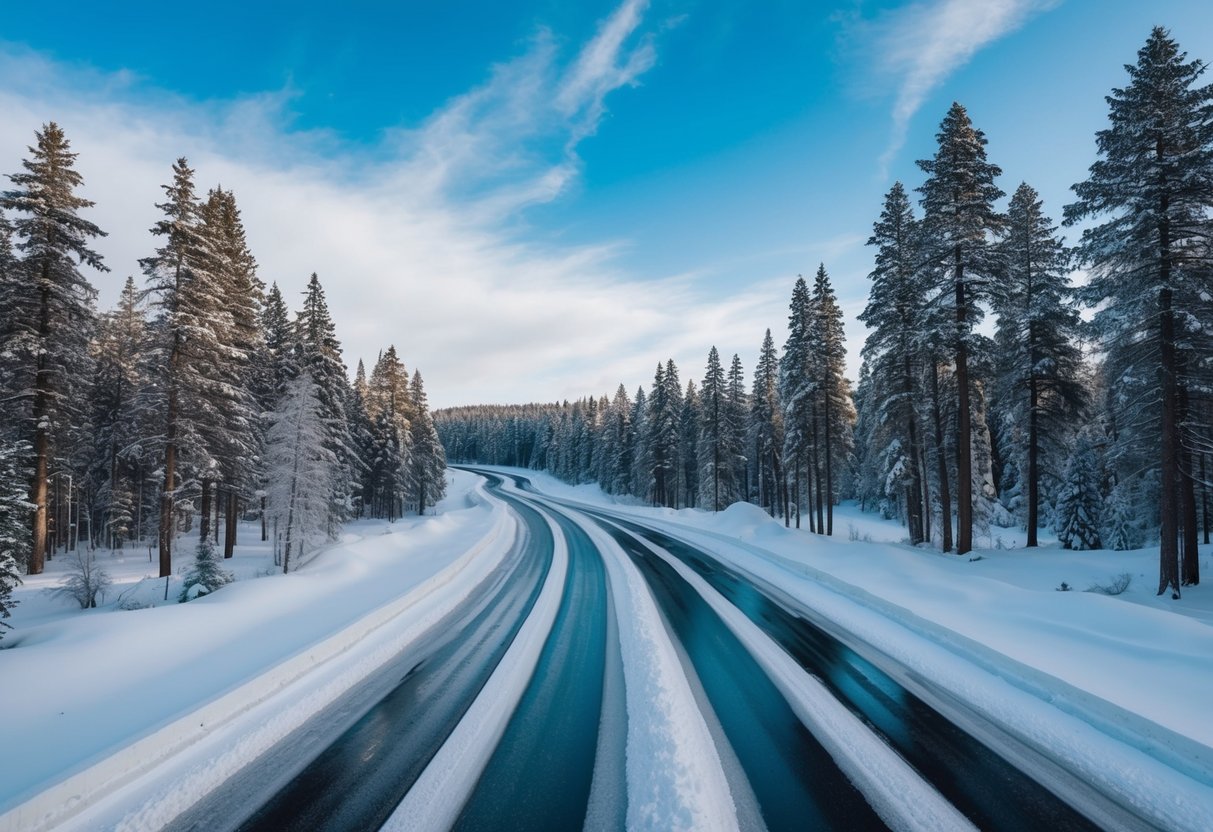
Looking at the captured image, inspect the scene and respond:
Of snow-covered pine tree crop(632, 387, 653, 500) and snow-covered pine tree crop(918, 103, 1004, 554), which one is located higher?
snow-covered pine tree crop(918, 103, 1004, 554)

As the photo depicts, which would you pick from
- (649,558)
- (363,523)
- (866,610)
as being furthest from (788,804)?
(363,523)

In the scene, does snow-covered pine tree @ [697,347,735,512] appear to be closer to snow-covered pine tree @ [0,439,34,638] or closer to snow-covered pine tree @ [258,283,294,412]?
snow-covered pine tree @ [258,283,294,412]

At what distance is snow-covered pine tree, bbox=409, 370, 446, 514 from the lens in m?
53.6

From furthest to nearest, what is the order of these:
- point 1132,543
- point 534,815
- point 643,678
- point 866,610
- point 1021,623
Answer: point 1132,543 < point 866,610 < point 1021,623 < point 643,678 < point 534,815

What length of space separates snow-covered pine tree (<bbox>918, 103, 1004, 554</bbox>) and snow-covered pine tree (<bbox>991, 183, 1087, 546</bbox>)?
3884 millimetres

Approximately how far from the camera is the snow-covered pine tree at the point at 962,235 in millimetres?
17312

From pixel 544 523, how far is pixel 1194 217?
87.7 feet

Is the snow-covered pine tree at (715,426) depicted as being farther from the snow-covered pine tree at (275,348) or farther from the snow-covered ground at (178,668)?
the snow-covered ground at (178,668)

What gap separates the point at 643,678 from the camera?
233 inches

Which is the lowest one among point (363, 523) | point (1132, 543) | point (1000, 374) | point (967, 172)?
point (363, 523)

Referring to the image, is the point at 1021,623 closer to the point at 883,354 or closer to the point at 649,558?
the point at 649,558

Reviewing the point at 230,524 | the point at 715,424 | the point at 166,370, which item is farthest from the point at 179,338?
the point at 715,424

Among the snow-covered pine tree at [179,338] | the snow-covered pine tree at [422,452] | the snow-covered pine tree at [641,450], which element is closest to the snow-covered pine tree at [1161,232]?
the snow-covered pine tree at [179,338]

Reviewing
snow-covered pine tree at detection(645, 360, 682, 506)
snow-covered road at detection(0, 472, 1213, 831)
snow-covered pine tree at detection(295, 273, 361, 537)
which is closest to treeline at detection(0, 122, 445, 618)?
snow-covered pine tree at detection(295, 273, 361, 537)
